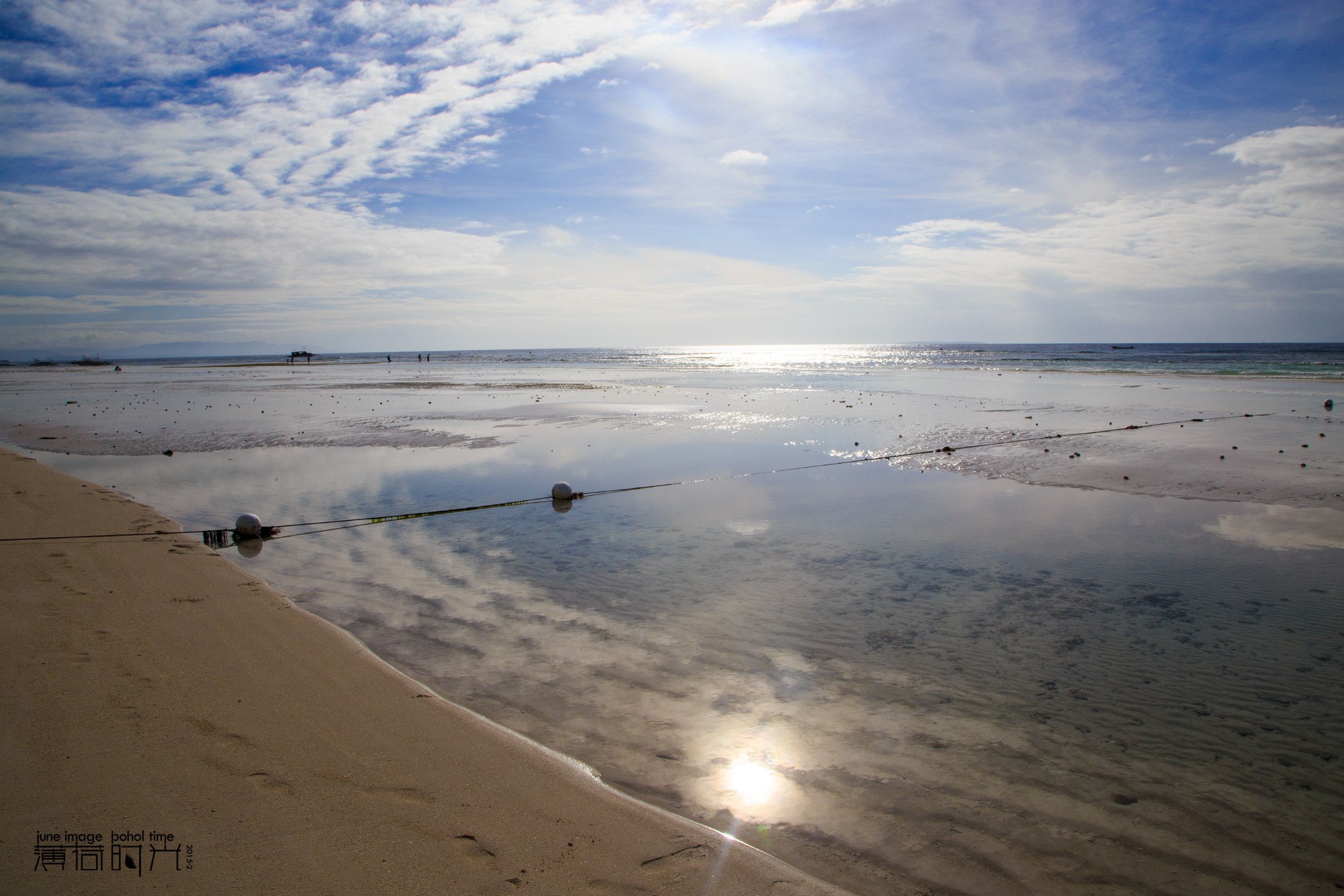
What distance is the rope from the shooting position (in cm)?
1018

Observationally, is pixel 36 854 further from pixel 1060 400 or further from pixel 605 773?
pixel 1060 400

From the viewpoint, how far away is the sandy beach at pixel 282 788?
345 centimetres

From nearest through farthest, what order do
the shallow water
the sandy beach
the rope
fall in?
the sandy beach < the shallow water < the rope

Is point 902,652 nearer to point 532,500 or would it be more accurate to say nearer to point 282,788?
point 282,788

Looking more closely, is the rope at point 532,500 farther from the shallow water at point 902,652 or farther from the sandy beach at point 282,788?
the sandy beach at point 282,788

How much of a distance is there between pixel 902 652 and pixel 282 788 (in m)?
5.23

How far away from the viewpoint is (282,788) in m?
4.08

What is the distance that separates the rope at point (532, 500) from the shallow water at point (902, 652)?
0.44m

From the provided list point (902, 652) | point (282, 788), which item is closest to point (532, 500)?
point (902, 652)

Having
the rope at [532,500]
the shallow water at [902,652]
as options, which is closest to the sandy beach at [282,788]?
the shallow water at [902,652]

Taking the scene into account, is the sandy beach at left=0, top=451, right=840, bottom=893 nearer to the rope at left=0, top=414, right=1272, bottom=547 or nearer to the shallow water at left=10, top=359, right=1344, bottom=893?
the shallow water at left=10, top=359, right=1344, bottom=893

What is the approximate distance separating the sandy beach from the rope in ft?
13.2

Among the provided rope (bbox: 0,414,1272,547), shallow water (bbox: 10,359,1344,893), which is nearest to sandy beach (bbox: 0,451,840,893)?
shallow water (bbox: 10,359,1344,893)

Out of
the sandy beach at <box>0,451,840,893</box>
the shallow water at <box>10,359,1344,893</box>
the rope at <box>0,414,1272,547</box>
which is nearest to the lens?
the sandy beach at <box>0,451,840,893</box>
